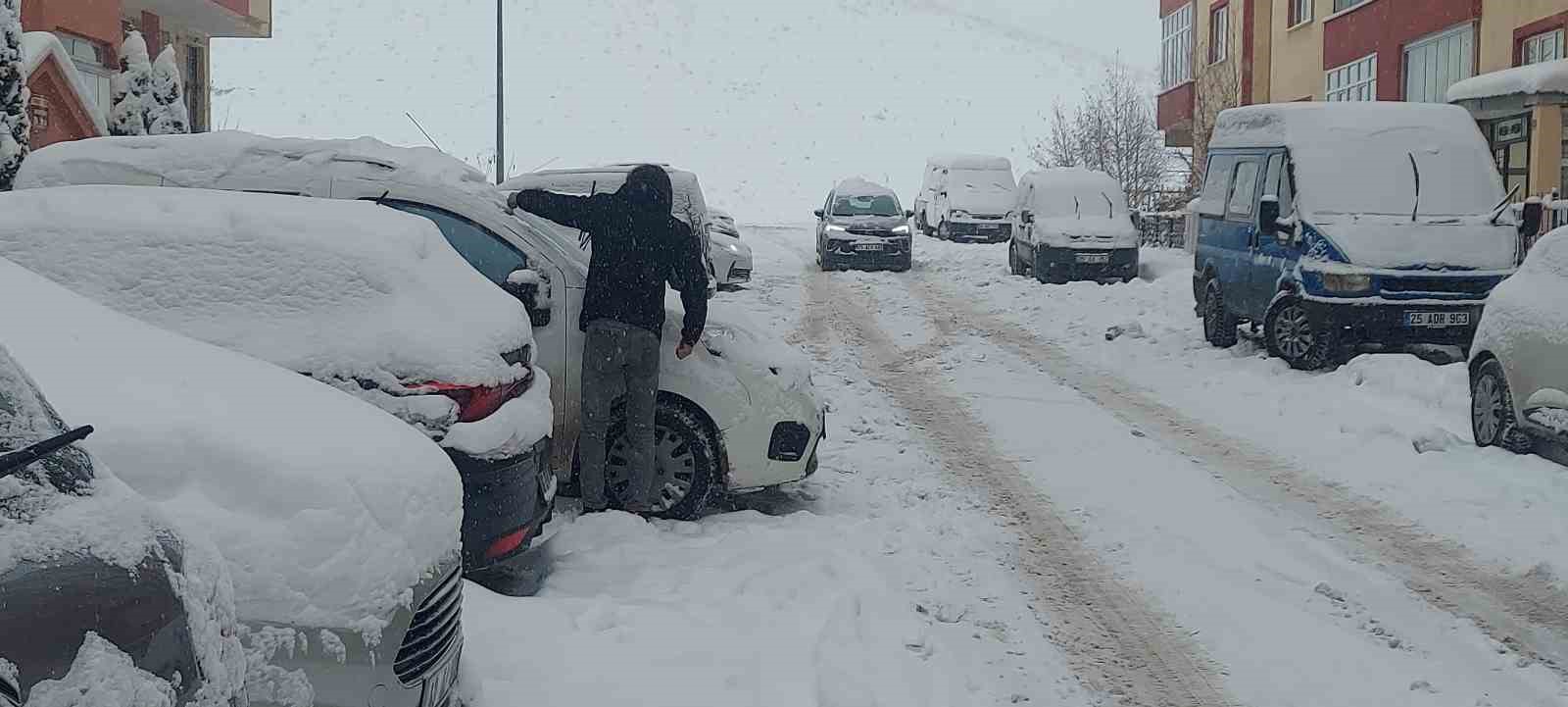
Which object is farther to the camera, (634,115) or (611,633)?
(634,115)

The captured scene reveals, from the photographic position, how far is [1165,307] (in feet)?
61.6

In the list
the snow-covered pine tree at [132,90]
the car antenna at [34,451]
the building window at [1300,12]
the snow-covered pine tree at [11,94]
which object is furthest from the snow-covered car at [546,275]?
the building window at [1300,12]

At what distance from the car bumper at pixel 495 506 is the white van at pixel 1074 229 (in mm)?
17705

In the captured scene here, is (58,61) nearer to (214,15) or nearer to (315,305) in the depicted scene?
(214,15)

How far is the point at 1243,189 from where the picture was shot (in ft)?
48.6

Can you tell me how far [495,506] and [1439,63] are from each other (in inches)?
880

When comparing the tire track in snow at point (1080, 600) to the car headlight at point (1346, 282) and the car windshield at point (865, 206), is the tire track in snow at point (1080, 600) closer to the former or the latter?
the car headlight at point (1346, 282)

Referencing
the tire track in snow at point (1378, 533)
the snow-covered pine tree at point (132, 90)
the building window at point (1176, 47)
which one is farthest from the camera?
the building window at point (1176, 47)

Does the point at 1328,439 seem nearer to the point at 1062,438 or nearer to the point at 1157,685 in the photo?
the point at 1062,438

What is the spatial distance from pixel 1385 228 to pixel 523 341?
9.47 metres


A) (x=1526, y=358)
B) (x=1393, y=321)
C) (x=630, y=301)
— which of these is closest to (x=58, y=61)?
(x=630, y=301)

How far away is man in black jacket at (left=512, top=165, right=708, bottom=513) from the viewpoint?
23.5 feet

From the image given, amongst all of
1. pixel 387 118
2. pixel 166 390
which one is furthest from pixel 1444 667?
pixel 387 118

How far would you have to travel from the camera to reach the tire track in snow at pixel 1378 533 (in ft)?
19.9
